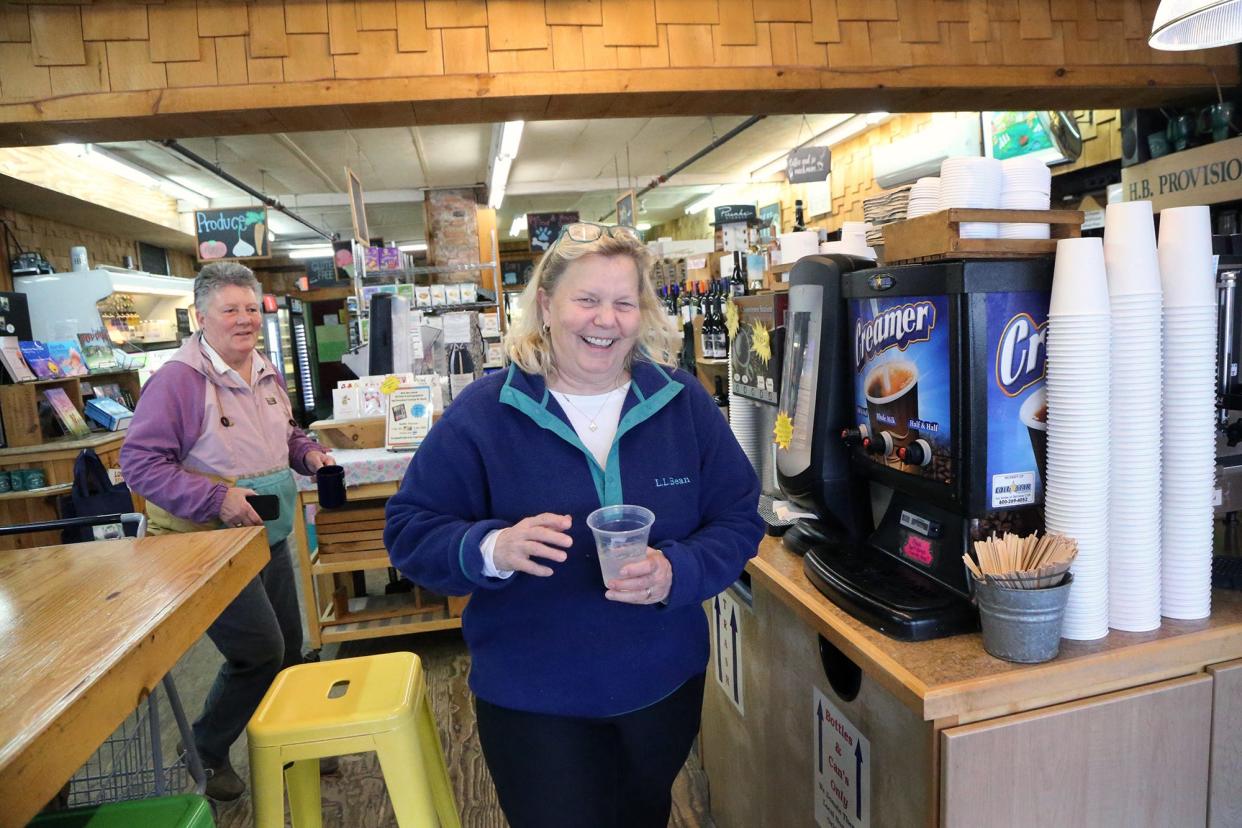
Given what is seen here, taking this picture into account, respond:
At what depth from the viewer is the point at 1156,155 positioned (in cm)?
454

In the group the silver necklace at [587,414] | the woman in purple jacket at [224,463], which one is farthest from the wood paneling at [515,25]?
the silver necklace at [587,414]

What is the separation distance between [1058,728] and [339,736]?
1358mm

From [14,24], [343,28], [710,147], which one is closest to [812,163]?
[710,147]

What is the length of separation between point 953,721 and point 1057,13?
418cm

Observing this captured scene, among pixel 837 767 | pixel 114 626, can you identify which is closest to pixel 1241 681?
pixel 837 767


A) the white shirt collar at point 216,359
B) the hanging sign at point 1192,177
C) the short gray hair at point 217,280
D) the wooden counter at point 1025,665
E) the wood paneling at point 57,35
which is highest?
the wood paneling at point 57,35

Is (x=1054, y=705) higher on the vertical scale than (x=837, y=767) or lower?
higher

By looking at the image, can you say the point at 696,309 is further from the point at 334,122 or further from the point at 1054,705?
the point at 1054,705

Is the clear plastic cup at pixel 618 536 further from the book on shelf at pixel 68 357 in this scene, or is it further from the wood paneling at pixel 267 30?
the book on shelf at pixel 68 357

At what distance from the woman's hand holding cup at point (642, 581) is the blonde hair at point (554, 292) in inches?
17.9

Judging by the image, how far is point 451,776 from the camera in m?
2.83

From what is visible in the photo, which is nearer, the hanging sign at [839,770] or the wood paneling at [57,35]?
the hanging sign at [839,770]

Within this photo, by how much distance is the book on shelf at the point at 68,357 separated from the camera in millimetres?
6098

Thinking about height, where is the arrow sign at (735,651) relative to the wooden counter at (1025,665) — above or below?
below
